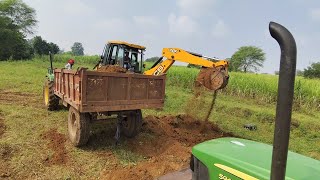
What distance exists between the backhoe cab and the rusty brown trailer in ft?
7.52

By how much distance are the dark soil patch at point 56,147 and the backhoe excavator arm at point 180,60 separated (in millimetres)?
3619

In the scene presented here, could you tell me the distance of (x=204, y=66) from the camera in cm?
870

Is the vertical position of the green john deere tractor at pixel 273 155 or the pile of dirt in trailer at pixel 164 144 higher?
the green john deere tractor at pixel 273 155

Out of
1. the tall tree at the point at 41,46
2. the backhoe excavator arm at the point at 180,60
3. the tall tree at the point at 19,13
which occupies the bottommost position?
the backhoe excavator arm at the point at 180,60

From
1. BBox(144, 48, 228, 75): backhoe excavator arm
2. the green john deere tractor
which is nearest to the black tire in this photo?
BBox(144, 48, 228, 75): backhoe excavator arm

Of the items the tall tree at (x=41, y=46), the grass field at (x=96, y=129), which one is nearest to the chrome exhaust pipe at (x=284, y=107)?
the grass field at (x=96, y=129)

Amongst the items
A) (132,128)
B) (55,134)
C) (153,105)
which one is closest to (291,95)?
(153,105)

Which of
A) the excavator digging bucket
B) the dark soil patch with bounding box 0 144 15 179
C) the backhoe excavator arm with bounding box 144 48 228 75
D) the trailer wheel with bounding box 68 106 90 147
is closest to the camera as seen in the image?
the dark soil patch with bounding box 0 144 15 179

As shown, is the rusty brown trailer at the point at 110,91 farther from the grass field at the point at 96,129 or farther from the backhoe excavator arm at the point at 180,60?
the backhoe excavator arm at the point at 180,60

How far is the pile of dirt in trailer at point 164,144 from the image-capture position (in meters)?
5.93

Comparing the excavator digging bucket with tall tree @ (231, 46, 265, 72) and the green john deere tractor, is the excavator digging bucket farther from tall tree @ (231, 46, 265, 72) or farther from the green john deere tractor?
tall tree @ (231, 46, 265, 72)

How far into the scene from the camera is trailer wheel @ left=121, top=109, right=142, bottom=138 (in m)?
7.89

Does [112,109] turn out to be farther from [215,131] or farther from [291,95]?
[291,95]

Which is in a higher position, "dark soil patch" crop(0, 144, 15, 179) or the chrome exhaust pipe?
the chrome exhaust pipe
